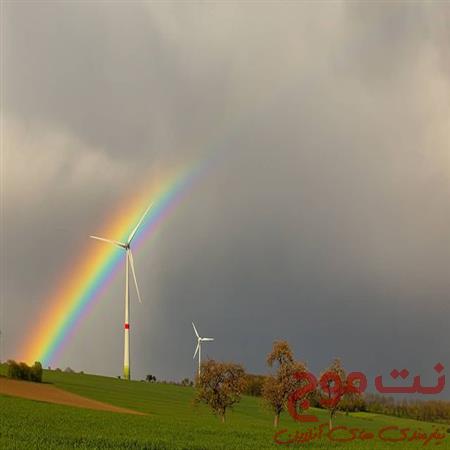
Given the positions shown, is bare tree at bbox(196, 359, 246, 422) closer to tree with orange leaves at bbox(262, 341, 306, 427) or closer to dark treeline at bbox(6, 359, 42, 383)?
tree with orange leaves at bbox(262, 341, 306, 427)

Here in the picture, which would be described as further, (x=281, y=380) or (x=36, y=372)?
(x=36, y=372)

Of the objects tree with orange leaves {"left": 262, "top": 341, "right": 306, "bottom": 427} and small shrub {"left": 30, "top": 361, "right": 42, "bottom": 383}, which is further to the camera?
small shrub {"left": 30, "top": 361, "right": 42, "bottom": 383}

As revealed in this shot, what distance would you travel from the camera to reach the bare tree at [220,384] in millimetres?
78875

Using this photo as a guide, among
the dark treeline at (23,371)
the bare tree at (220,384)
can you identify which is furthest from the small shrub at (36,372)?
the bare tree at (220,384)

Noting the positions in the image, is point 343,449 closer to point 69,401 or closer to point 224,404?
point 224,404

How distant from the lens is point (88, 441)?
Answer: 35312 millimetres

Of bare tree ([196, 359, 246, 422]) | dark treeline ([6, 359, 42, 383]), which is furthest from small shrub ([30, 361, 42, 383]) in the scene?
bare tree ([196, 359, 246, 422])

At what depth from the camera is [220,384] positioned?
7981cm

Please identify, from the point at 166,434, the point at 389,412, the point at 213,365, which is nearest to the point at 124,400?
the point at 213,365

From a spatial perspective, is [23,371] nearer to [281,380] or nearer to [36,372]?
[36,372]

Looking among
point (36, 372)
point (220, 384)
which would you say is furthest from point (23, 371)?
point (220, 384)

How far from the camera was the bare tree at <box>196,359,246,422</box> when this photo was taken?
78.9 metres

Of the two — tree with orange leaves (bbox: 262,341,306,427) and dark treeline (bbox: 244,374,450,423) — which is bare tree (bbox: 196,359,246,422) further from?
dark treeline (bbox: 244,374,450,423)

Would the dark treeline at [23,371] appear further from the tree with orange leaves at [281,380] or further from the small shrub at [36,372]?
the tree with orange leaves at [281,380]
